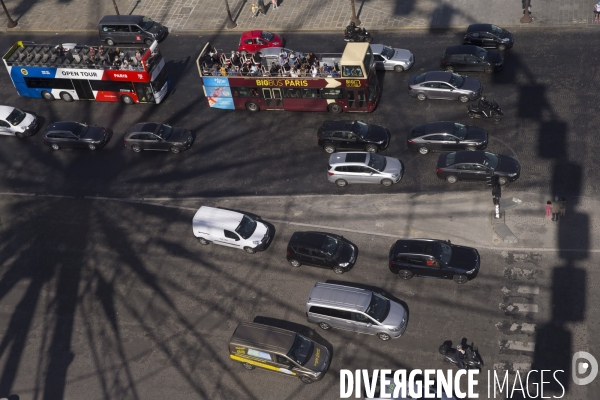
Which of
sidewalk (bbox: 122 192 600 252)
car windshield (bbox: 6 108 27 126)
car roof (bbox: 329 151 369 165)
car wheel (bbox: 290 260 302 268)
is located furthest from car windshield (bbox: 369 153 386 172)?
car windshield (bbox: 6 108 27 126)

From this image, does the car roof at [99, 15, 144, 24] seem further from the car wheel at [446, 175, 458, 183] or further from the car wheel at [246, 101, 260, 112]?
the car wheel at [446, 175, 458, 183]

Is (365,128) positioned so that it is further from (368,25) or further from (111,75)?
(111,75)

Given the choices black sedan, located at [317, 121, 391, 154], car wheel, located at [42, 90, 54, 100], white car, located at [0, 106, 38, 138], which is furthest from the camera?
car wheel, located at [42, 90, 54, 100]

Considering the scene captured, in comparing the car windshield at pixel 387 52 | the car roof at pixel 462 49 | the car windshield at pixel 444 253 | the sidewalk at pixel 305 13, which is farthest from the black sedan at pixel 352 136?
the sidewalk at pixel 305 13

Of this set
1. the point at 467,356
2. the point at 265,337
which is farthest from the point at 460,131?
the point at 265,337

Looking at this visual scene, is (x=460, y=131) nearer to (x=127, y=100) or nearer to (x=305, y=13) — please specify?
(x=305, y=13)

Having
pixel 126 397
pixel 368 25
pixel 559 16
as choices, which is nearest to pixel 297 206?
pixel 126 397

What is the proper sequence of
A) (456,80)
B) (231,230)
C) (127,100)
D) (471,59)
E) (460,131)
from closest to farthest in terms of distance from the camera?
(231,230)
(460,131)
(456,80)
(471,59)
(127,100)
